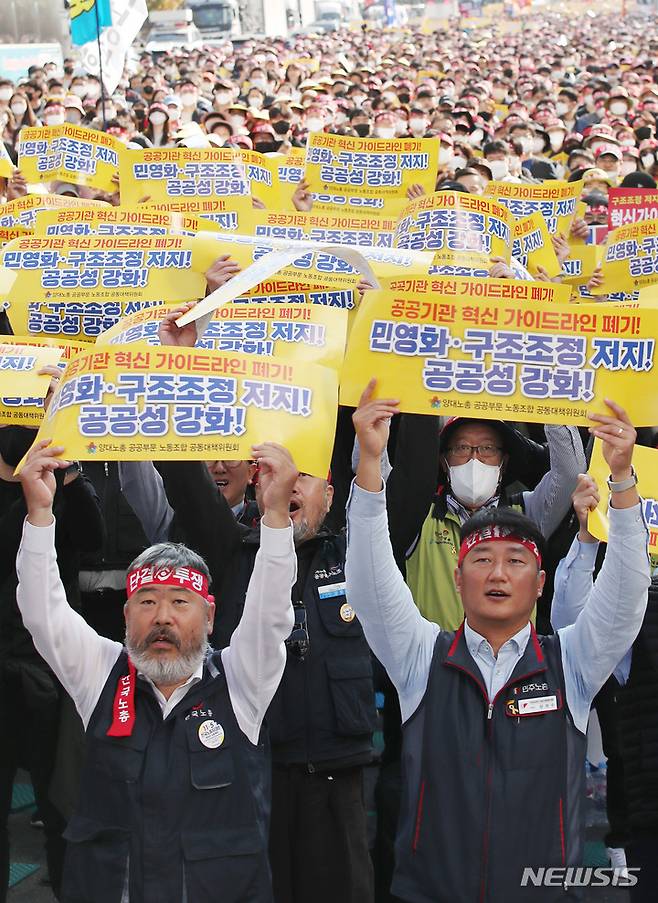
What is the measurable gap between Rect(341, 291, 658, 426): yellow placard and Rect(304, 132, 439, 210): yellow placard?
4405 mm

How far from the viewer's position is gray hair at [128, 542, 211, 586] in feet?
11.7

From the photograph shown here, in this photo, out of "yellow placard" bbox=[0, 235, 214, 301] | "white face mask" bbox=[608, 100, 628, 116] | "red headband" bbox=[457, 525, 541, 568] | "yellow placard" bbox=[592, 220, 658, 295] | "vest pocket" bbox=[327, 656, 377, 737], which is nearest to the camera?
"red headband" bbox=[457, 525, 541, 568]

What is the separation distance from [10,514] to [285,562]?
1.28 m

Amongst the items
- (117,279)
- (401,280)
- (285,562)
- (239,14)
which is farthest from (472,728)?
(239,14)

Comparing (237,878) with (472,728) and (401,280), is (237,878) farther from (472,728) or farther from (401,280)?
(401,280)

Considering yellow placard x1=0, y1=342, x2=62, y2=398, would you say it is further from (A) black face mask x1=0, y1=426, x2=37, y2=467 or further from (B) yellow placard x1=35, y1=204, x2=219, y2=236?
(B) yellow placard x1=35, y1=204, x2=219, y2=236

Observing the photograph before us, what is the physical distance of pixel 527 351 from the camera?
11.5ft

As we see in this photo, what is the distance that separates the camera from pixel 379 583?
11.2 feet

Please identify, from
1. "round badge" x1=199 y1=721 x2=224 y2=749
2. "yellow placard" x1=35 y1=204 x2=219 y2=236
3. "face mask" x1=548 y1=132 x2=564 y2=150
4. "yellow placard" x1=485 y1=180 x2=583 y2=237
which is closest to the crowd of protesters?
"round badge" x1=199 y1=721 x2=224 y2=749

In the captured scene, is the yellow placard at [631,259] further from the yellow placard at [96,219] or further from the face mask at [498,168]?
the face mask at [498,168]

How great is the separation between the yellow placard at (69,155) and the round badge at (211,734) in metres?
5.95

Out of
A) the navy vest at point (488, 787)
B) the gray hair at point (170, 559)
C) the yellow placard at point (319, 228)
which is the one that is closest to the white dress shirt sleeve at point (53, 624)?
the gray hair at point (170, 559)

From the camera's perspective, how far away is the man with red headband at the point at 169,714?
323cm

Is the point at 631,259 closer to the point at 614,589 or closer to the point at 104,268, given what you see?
the point at 104,268
